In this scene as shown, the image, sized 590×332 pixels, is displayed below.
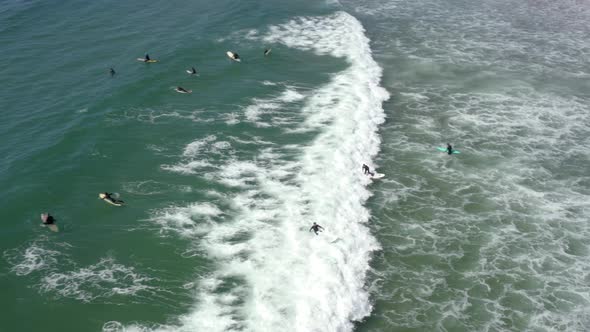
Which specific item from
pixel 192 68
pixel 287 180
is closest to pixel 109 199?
pixel 287 180

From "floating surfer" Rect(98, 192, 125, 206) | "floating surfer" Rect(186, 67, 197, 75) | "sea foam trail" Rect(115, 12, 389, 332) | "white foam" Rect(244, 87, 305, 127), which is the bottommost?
"sea foam trail" Rect(115, 12, 389, 332)

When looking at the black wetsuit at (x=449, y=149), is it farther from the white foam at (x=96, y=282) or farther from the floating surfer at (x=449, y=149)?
the white foam at (x=96, y=282)

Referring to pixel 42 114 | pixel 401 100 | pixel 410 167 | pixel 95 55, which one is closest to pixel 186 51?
pixel 95 55

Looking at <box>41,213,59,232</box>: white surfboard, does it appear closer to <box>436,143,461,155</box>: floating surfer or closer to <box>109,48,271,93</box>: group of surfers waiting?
<box>109,48,271,93</box>: group of surfers waiting

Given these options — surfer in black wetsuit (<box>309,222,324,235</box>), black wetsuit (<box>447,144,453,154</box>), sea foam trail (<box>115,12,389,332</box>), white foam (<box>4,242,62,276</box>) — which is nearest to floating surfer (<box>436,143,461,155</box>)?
black wetsuit (<box>447,144,453,154</box>)

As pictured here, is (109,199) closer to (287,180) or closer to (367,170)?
(287,180)

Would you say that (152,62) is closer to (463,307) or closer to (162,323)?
(162,323)
